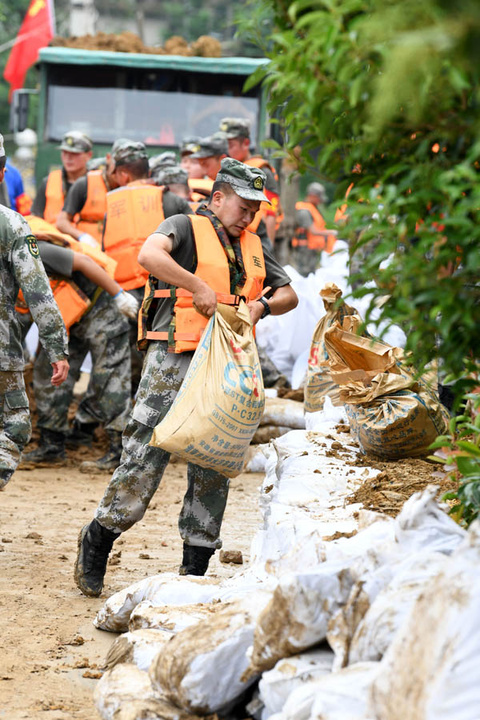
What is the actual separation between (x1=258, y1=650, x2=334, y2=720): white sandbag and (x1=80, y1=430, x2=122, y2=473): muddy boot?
503 centimetres

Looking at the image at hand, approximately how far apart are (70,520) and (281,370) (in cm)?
357

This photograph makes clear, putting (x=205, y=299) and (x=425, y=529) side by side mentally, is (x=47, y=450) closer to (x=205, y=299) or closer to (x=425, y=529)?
(x=205, y=299)

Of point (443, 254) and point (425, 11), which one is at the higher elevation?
point (425, 11)

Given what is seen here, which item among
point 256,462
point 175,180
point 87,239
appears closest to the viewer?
point 256,462

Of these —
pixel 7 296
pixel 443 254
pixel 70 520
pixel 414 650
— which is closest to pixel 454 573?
pixel 414 650

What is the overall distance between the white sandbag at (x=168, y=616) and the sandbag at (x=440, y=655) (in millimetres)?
1130

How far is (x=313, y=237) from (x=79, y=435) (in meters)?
9.26

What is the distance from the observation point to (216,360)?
4141mm

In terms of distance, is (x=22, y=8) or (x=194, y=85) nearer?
(x=194, y=85)

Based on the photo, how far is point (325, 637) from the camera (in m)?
2.68

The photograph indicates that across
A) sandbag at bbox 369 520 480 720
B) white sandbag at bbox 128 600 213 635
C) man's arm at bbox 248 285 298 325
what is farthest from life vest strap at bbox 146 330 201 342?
sandbag at bbox 369 520 480 720

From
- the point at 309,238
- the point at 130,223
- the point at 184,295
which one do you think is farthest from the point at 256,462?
the point at 309,238

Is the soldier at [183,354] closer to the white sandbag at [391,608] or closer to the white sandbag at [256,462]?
the white sandbag at [391,608]

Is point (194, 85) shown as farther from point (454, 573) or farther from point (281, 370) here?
point (454, 573)
